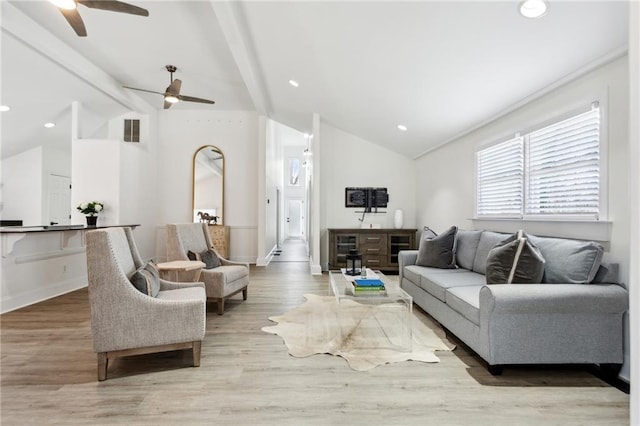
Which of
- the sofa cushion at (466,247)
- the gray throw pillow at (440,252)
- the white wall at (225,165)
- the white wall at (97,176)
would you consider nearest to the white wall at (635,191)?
the sofa cushion at (466,247)

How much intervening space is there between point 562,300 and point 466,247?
1668 millimetres

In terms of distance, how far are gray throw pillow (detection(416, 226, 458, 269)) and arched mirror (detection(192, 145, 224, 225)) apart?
15.8ft

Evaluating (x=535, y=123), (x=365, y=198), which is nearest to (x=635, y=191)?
(x=535, y=123)

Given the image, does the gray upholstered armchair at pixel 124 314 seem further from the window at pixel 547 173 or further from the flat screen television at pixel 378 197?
the flat screen television at pixel 378 197

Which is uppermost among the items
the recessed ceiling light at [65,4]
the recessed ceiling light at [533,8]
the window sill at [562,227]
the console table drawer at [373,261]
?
the recessed ceiling light at [65,4]

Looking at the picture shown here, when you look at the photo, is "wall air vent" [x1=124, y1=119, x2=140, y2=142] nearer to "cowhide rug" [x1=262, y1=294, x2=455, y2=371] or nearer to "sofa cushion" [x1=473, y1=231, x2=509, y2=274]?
"cowhide rug" [x1=262, y1=294, x2=455, y2=371]

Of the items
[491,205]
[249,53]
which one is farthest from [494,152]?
[249,53]

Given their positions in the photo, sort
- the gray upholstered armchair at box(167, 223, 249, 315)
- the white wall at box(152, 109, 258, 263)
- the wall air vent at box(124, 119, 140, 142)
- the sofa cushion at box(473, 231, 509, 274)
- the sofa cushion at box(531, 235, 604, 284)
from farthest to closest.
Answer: the white wall at box(152, 109, 258, 263) → the wall air vent at box(124, 119, 140, 142) → the gray upholstered armchair at box(167, 223, 249, 315) → the sofa cushion at box(473, 231, 509, 274) → the sofa cushion at box(531, 235, 604, 284)

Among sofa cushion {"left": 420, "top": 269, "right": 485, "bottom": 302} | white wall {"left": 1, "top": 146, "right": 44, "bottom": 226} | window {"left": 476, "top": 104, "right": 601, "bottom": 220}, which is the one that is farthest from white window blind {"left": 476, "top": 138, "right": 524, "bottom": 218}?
white wall {"left": 1, "top": 146, "right": 44, "bottom": 226}

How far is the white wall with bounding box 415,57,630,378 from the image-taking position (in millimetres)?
2201

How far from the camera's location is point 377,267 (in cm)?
578

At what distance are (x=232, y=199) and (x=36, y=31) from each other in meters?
4.11

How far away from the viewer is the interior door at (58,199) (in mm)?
7285

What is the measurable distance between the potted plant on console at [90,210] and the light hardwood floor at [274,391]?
9.40ft
